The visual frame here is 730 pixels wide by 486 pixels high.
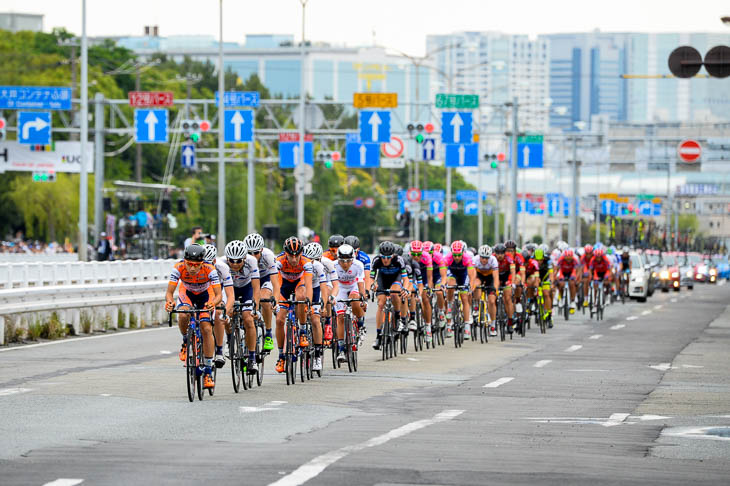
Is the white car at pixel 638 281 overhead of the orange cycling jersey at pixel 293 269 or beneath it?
beneath

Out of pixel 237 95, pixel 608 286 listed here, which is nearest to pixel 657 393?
pixel 608 286

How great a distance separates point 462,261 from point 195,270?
38.3 feet

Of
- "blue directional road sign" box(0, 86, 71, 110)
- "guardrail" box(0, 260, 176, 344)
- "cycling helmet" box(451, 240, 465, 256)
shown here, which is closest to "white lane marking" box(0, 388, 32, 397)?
"guardrail" box(0, 260, 176, 344)

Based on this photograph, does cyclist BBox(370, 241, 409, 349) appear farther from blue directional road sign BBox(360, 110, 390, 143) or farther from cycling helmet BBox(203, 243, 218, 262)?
blue directional road sign BBox(360, 110, 390, 143)

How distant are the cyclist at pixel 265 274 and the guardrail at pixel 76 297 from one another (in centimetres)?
773

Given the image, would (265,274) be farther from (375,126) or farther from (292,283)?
(375,126)

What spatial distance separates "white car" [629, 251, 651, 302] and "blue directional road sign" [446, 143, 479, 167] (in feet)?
25.7

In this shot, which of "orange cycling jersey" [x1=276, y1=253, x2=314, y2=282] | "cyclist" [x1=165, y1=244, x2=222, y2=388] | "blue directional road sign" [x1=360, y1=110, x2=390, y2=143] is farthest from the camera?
"blue directional road sign" [x1=360, y1=110, x2=390, y2=143]

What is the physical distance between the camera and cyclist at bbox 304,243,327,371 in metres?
18.7

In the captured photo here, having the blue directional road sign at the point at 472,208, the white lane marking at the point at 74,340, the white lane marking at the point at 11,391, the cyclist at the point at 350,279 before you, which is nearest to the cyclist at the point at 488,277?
→ the white lane marking at the point at 74,340

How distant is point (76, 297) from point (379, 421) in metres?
15.2

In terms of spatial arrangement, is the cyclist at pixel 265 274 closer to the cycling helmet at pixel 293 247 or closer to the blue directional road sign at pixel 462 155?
the cycling helmet at pixel 293 247

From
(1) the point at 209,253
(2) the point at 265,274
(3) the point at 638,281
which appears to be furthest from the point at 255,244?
(3) the point at 638,281

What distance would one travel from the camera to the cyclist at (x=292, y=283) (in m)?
18.1
